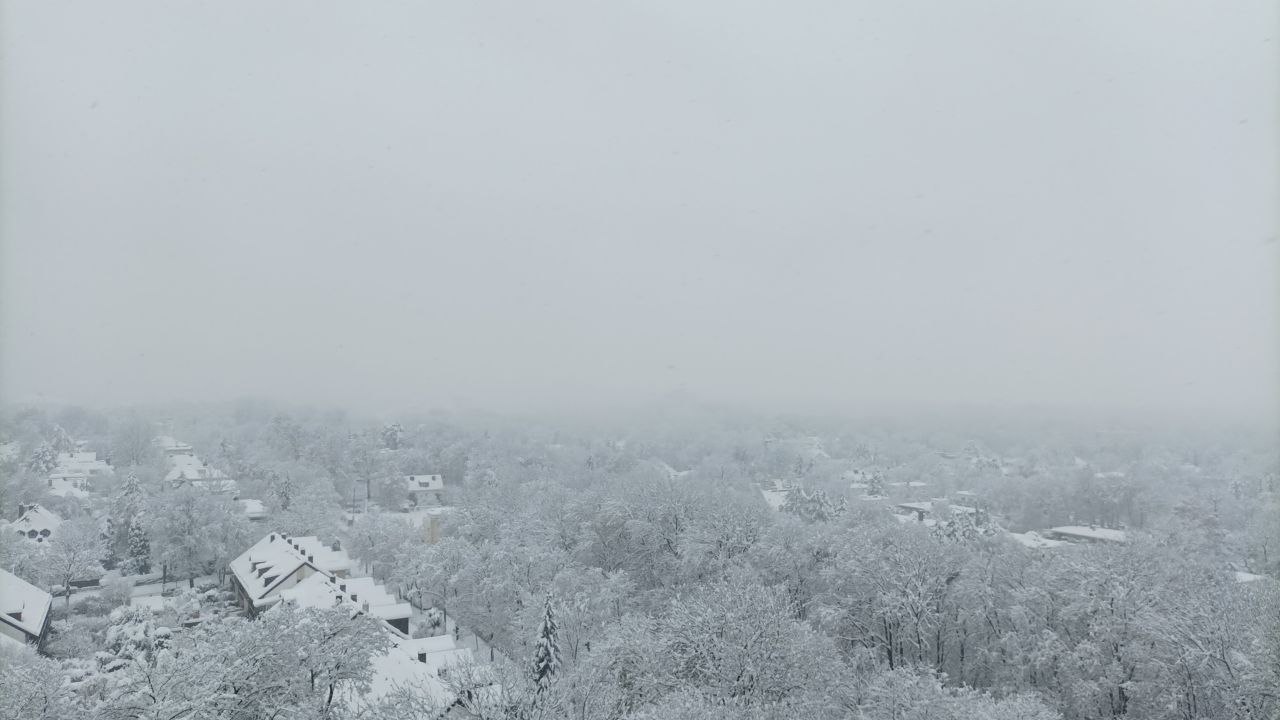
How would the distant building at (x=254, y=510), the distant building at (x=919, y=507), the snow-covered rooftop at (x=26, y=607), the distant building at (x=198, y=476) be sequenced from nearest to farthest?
the snow-covered rooftop at (x=26, y=607), the distant building at (x=254, y=510), the distant building at (x=198, y=476), the distant building at (x=919, y=507)

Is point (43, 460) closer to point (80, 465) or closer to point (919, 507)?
point (80, 465)

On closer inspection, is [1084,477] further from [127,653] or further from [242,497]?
[242,497]

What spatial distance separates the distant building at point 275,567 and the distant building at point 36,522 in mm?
10364

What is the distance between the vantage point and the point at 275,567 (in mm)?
27250

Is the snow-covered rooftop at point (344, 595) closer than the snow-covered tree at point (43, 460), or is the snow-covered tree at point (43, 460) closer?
the snow-covered rooftop at point (344, 595)

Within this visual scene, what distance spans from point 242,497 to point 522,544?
30715 mm

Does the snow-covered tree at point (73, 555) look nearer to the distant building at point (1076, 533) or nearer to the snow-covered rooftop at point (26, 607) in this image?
the snow-covered rooftop at point (26, 607)

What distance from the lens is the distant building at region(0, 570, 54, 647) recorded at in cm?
1819

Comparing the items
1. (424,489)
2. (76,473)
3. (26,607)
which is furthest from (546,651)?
(76,473)

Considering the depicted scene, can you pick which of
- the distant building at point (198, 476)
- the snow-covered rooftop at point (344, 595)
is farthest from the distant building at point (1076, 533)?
the distant building at point (198, 476)

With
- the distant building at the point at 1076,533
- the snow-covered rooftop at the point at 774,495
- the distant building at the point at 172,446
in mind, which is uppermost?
the distant building at the point at 172,446

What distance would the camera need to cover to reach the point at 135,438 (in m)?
55.6

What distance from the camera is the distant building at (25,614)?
18188 millimetres

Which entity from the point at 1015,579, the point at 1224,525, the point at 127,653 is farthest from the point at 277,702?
the point at 1224,525
